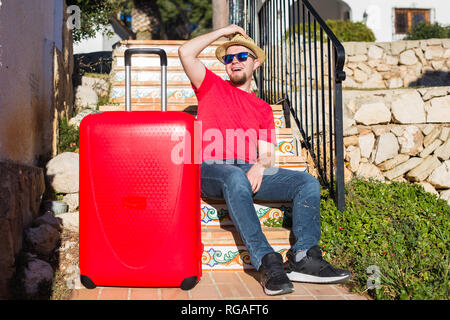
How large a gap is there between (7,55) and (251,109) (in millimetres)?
1518

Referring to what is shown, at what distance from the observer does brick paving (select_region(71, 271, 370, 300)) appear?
77.7 inches

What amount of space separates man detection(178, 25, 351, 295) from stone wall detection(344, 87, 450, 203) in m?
1.97

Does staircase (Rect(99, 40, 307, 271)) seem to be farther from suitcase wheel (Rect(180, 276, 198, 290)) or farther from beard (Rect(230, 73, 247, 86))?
beard (Rect(230, 73, 247, 86))

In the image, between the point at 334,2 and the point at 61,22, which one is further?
the point at 334,2

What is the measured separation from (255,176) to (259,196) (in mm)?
176

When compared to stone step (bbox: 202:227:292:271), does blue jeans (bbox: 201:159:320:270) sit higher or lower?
higher

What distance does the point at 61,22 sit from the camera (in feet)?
13.8


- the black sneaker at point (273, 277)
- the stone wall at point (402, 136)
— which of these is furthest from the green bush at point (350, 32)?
the black sneaker at point (273, 277)

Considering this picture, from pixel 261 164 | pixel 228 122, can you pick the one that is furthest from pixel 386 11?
pixel 261 164

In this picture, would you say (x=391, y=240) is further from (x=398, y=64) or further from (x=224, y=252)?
(x=398, y=64)

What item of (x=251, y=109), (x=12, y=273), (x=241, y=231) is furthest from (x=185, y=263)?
(x=251, y=109)

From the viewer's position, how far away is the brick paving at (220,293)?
1974 millimetres

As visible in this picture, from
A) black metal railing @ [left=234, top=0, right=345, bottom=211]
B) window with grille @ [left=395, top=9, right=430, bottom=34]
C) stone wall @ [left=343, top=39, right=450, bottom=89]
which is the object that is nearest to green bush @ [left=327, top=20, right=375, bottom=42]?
stone wall @ [left=343, top=39, right=450, bottom=89]

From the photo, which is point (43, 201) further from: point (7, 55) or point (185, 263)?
point (185, 263)
